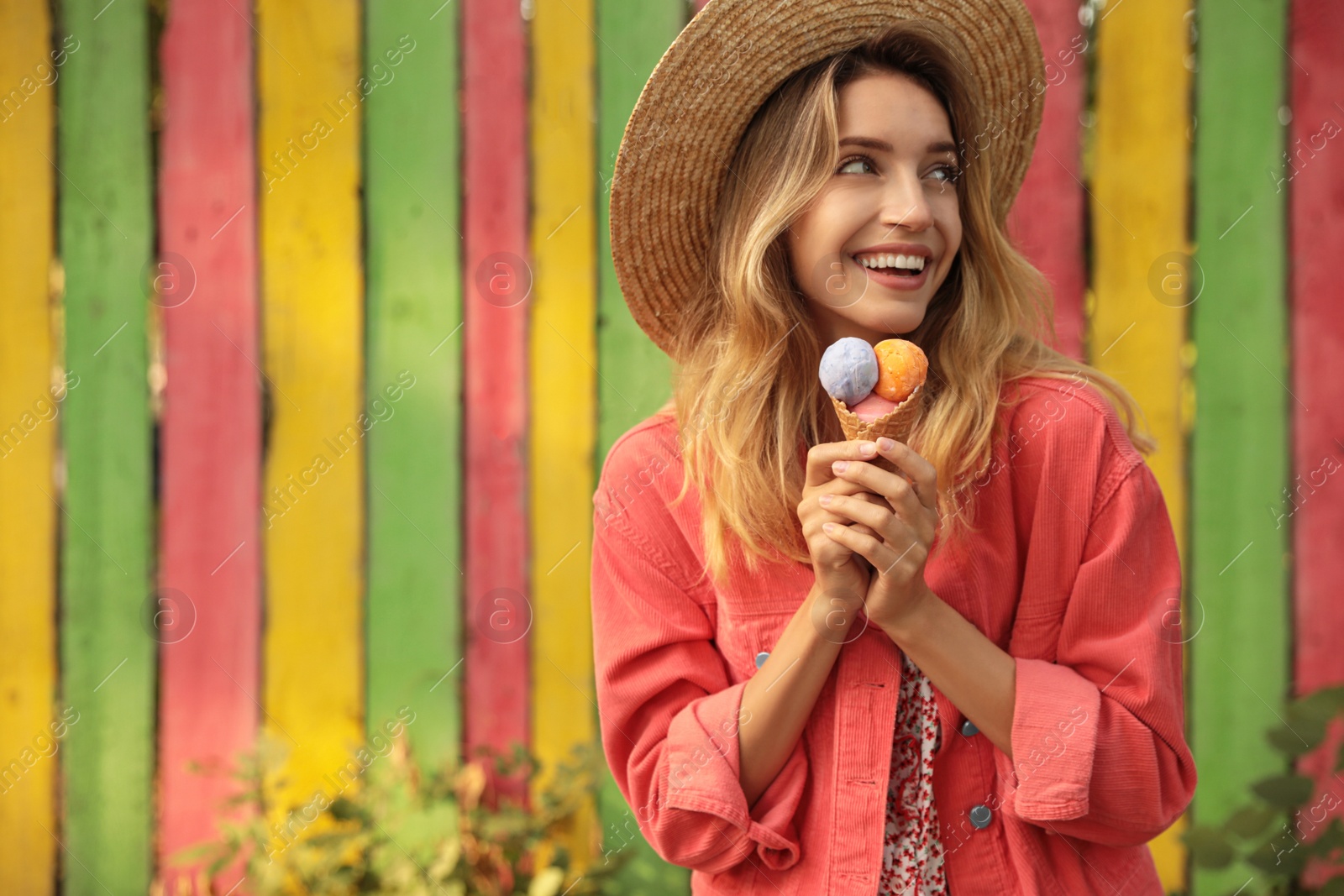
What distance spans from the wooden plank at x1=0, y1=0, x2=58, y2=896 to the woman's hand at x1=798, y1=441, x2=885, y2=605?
267 cm

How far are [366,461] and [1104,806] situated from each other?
2.29 meters

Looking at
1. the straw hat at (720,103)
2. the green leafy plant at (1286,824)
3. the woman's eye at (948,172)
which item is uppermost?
the straw hat at (720,103)

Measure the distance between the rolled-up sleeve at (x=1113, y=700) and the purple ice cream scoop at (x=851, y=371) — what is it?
414mm

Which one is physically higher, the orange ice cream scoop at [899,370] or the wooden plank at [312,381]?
the wooden plank at [312,381]

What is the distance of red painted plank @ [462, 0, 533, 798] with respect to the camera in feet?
10.0

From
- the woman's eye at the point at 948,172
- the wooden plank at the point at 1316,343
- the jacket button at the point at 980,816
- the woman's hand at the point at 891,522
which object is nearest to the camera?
the woman's hand at the point at 891,522

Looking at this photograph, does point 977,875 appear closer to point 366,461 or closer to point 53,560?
point 366,461

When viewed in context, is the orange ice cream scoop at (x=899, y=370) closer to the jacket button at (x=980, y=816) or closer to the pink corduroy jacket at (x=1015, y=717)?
the pink corduroy jacket at (x=1015, y=717)

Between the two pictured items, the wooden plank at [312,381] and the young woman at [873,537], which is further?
the wooden plank at [312,381]

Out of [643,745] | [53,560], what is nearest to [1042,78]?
[643,745]

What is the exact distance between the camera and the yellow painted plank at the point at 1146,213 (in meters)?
2.87

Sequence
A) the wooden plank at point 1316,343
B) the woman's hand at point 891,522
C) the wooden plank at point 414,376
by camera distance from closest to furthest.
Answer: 1. the woman's hand at point 891,522
2. the wooden plank at point 1316,343
3. the wooden plank at point 414,376

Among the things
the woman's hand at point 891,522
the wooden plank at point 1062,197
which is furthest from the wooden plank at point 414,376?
the woman's hand at point 891,522

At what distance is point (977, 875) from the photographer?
5.08 feet
